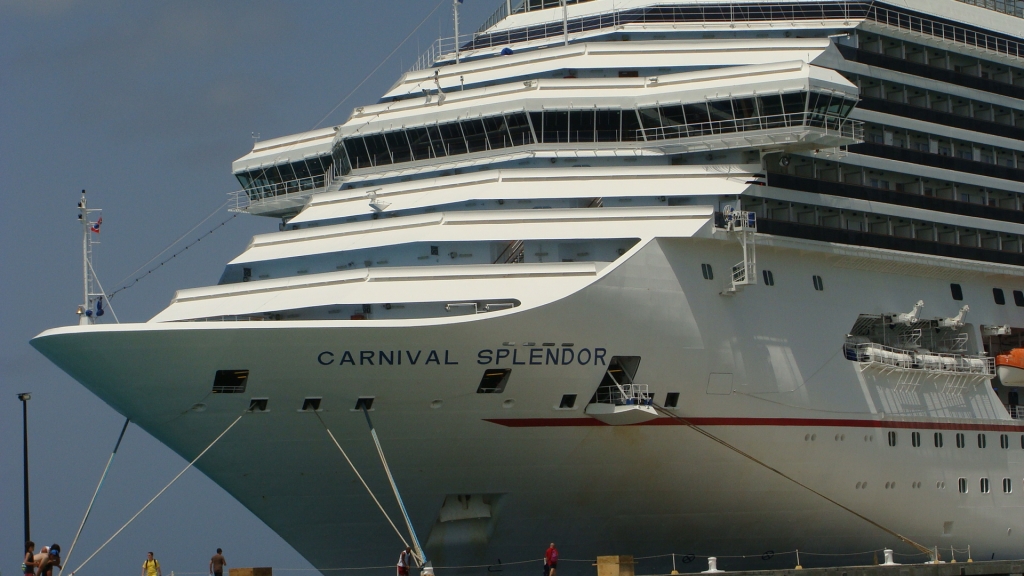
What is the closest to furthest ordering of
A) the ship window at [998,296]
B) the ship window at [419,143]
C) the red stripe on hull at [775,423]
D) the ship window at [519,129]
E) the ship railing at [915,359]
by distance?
1. the red stripe on hull at [775,423]
2. the ship window at [519,129]
3. the ship window at [419,143]
4. the ship railing at [915,359]
5. the ship window at [998,296]

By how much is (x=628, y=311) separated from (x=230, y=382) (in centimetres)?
793

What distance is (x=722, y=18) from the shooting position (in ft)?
119

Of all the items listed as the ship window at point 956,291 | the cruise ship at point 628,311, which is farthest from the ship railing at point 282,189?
the ship window at point 956,291

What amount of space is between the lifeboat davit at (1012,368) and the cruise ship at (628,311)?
0.28ft

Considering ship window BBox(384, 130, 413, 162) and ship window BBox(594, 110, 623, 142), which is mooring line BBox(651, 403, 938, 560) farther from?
ship window BBox(384, 130, 413, 162)

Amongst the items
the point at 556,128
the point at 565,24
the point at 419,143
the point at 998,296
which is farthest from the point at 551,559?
the point at 998,296

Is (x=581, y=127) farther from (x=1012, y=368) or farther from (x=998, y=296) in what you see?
(x=998, y=296)

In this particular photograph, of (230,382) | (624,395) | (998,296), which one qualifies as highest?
(998,296)

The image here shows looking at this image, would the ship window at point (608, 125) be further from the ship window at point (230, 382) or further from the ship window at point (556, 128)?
the ship window at point (230, 382)

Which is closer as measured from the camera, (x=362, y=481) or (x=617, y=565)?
(x=617, y=565)

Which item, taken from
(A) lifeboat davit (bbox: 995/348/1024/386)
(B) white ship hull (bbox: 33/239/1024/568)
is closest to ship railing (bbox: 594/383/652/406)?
(B) white ship hull (bbox: 33/239/1024/568)

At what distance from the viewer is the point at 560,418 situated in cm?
2698

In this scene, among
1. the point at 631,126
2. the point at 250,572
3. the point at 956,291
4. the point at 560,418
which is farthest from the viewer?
the point at 956,291

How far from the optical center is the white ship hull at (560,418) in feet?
83.5
